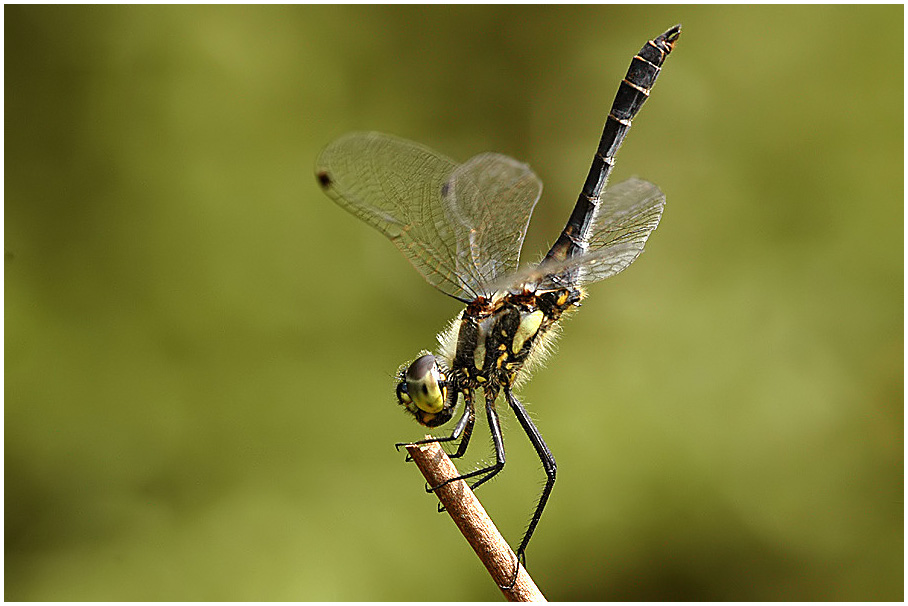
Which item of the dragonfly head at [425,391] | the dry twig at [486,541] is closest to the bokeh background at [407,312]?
the dragonfly head at [425,391]

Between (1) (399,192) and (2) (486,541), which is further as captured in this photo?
(1) (399,192)

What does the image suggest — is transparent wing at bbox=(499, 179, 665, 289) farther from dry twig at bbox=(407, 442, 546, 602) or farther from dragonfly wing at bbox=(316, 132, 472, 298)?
dry twig at bbox=(407, 442, 546, 602)

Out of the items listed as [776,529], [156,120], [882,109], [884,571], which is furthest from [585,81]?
[884,571]

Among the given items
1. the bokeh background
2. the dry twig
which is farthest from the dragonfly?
the bokeh background

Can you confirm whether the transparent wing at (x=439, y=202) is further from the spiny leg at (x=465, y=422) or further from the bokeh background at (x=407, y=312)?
the bokeh background at (x=407, y=312)

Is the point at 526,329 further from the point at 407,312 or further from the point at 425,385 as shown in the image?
the point at 407,312

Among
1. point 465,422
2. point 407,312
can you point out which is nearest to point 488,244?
point 465,422
